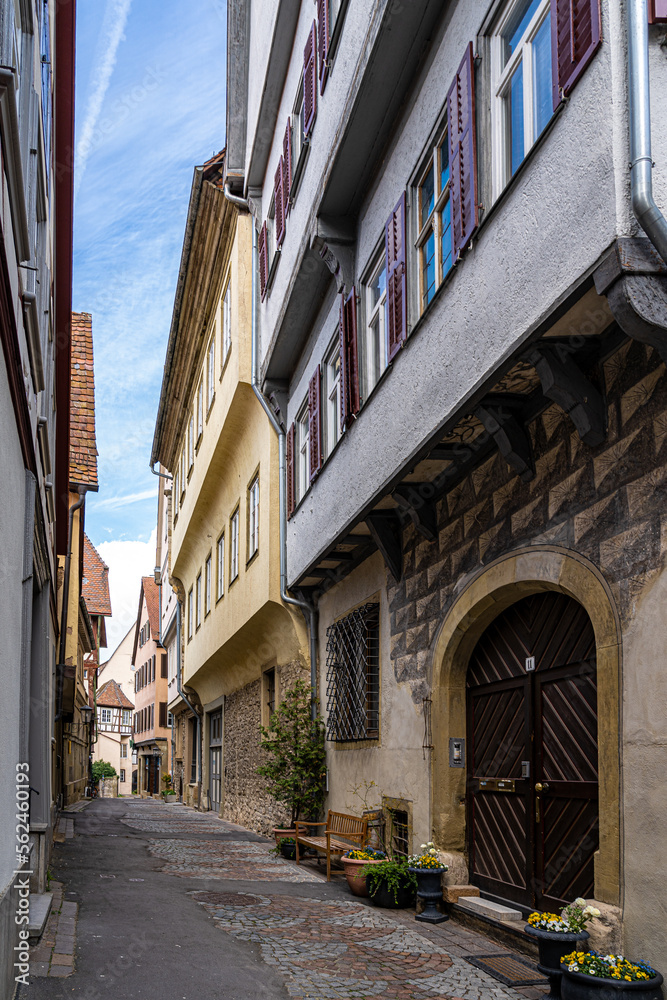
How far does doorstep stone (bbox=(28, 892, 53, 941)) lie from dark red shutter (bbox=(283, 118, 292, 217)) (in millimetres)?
9093

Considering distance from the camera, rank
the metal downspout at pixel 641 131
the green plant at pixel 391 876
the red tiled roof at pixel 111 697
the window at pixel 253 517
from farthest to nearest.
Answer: the red tiled roof at pixel 111 697 < the window at pixel 253 517 < the green plant at pixel 391 876 < the metal downspout at pixel 641 131

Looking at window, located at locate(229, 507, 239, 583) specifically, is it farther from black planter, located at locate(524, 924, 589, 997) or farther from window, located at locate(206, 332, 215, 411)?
black planter, located at locate(524, 924, 589, 997)

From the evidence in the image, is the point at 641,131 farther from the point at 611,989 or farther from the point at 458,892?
the point at 458,892

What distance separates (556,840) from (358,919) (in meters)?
2.23

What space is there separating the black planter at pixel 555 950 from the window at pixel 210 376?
48.3 feet

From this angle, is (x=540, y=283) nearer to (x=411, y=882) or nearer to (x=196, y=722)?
(x=411, y=882)

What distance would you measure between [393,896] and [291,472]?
7.17 m

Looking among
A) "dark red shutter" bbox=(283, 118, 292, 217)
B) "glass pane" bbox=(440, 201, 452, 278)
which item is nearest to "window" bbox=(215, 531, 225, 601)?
"dark red shutter" bbox=(283, 118, 292, 217)

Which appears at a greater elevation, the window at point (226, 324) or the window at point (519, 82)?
the window at point (226, 324)

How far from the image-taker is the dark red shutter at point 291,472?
1466cm

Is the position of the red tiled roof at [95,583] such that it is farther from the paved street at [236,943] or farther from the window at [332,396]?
the paved street at [236,943]

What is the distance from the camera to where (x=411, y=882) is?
8.98 m

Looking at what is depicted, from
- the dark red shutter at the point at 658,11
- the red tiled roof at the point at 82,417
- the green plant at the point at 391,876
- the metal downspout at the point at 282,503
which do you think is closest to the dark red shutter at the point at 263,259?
the metal downspout at the point at 282,503

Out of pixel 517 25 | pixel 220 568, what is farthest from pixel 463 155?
pixel 220 568
